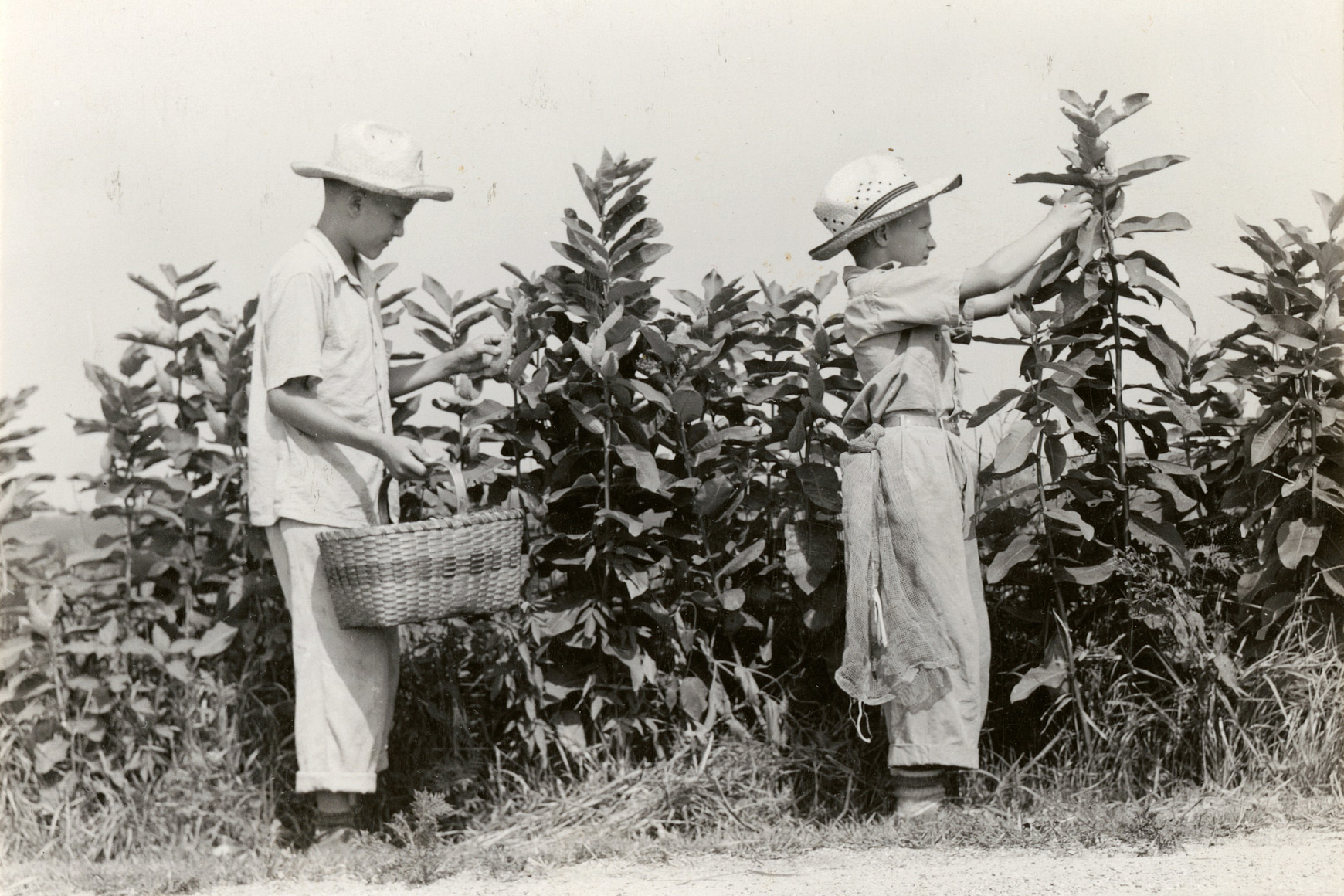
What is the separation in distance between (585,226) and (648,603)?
137 centimetres

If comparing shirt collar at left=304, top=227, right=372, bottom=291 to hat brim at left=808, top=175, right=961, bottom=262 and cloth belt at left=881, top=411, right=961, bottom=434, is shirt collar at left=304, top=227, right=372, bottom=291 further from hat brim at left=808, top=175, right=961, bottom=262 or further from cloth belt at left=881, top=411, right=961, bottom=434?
cloth belt at left=881, top=411, right=961, bottom=434

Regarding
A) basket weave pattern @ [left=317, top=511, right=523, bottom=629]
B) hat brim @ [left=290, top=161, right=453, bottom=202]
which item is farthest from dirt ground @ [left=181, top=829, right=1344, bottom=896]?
hat brim @ [left=290, top=161, right=453, bottom=202]

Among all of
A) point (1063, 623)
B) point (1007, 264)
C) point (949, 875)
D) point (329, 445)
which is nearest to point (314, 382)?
point (329, 445)

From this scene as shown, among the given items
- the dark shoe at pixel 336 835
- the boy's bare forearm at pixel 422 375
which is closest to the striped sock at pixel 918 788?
the dark shoe at pixel 336 835

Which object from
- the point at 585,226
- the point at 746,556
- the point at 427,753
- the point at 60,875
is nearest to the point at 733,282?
the point at 585,226

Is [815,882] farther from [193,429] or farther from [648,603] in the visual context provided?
[193,429]

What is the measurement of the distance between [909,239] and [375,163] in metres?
1.72

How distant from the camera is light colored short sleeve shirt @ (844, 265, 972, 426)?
14.2 ft

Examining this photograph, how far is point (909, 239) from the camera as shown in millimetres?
4496

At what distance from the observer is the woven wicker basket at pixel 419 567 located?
4.07 meters

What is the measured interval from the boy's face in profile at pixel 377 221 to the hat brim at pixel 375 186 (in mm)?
47

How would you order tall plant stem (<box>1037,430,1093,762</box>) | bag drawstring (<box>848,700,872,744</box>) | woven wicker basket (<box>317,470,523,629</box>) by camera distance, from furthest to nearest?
bag drawstring (<box>848,700,872,744</box>), tall plant stem (<box>1037,430,1093,762</box>), woven wicker basket (<box>317,470,523,629</box>)

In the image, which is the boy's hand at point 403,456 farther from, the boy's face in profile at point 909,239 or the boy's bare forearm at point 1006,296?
the boy's bare forearm at point 1006,296

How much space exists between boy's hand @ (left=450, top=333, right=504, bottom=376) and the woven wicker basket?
0.78 m
